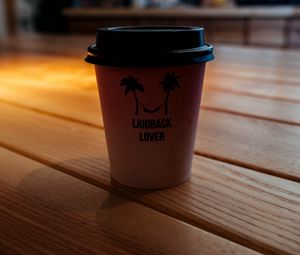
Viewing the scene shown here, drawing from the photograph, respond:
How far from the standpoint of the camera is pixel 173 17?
321cm

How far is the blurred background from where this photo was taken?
290 cm

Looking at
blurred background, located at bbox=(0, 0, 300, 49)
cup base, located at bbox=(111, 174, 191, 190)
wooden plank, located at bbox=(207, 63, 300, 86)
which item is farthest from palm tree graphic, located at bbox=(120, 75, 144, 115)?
blurred background, located at bbox=(0, 0, 300, 49)

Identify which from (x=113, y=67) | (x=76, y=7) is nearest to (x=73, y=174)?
(x=113, y=67)

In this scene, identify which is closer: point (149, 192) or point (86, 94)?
point (149, 192)

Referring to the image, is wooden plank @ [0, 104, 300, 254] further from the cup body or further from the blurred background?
the blurred background

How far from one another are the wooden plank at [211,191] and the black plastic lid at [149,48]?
158mm

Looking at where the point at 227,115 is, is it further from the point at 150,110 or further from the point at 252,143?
the point at 150,110

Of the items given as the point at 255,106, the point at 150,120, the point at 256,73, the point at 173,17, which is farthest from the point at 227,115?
the point at 173,17

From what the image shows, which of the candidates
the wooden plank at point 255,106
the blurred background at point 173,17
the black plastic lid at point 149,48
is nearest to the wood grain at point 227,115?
the wooden plank at point 255,106

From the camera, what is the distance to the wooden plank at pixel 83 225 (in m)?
0.37

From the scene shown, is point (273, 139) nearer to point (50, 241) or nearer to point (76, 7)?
point (50, 241)

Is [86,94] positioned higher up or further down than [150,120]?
further down

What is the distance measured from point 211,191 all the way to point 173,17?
2900 millimetres

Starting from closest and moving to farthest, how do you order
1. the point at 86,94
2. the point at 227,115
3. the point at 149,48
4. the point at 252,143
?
1. the point at 149,48
2. the point at 252,143
3. the point at 227,115
4. the point at 86,94
